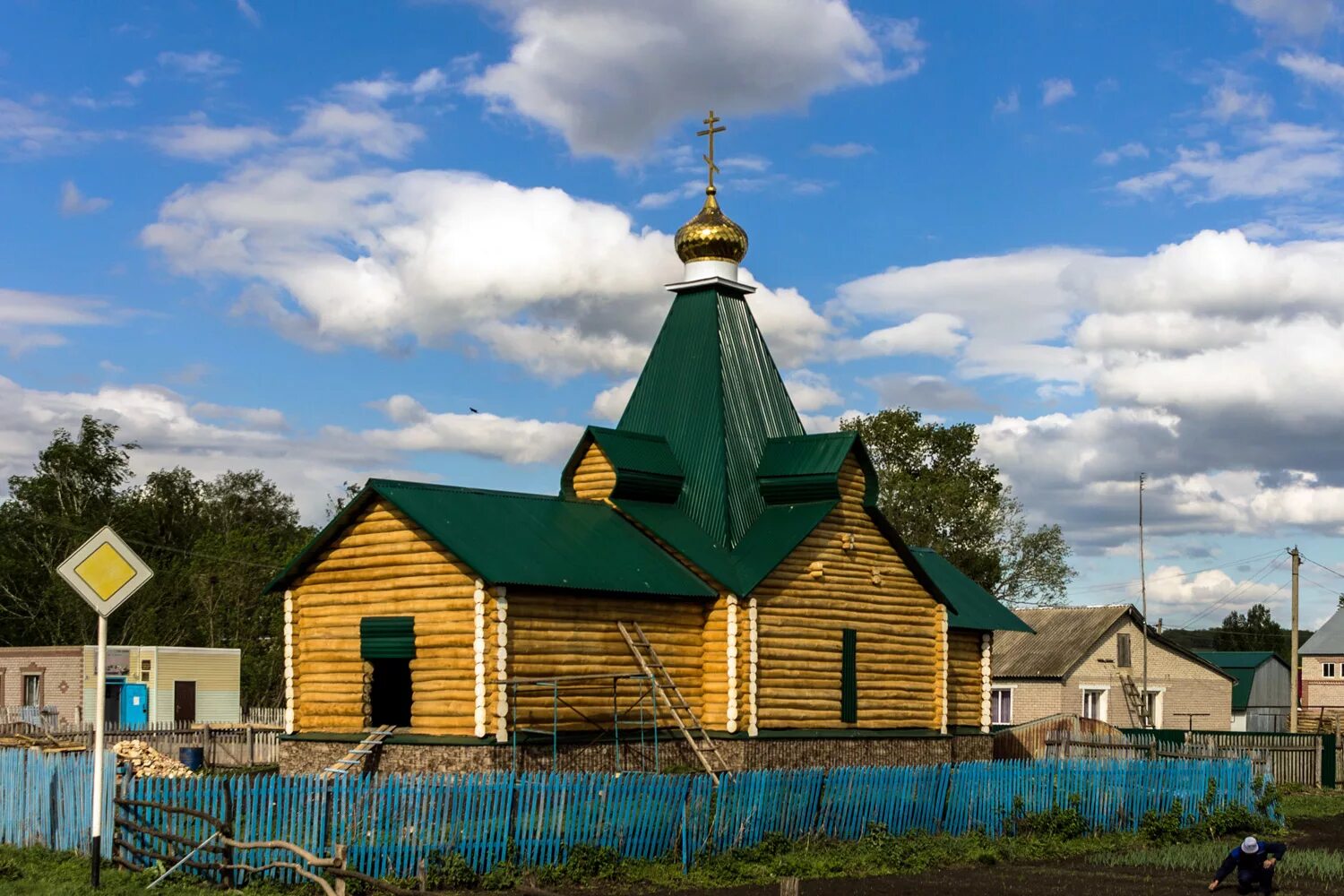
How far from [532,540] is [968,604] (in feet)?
44.8

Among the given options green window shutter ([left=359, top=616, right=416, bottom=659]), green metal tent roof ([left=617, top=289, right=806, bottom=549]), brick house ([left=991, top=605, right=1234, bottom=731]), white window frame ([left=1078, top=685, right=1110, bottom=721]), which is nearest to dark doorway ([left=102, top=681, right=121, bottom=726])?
green metal tent roof ([left=617, top=289, right=806, bottom=549])

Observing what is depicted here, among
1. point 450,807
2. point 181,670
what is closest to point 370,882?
point 450,807

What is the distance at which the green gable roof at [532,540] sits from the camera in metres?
23.8

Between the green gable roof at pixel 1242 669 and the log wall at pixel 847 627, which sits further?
the green gable roof at pixel 1242 669

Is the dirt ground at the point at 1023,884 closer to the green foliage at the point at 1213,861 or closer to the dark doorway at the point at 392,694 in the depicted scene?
the green foliage at the point at 1213,861

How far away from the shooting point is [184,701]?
151 feet

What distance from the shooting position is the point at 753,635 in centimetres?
2662

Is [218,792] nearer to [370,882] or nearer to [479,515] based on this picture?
[370,882]

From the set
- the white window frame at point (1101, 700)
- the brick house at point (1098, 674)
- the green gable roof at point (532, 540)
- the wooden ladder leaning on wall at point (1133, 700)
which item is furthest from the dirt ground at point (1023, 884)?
the wooden ladder leaning on wall at point (1133, 700)

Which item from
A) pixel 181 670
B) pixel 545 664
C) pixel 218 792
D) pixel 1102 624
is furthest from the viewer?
pixel 1102 624

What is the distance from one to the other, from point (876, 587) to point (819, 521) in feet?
7.92

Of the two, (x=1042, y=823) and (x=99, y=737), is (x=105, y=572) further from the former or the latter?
(x=1042, y=823)

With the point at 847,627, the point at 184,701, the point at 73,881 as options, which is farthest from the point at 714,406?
the point at 184,701

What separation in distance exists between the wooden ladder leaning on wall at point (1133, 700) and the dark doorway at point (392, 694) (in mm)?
29420
